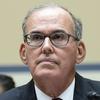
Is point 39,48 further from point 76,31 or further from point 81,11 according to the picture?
point 81,11

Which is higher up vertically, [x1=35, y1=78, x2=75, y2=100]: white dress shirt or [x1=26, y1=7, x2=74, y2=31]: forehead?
[x1=26, y1=7, x2=74, y2=31]: forehead

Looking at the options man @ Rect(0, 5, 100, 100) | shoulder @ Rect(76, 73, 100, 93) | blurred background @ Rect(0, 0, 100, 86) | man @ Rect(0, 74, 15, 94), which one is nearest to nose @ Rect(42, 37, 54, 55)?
man @ Rect(0, 5, 100, 100)

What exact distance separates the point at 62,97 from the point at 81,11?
199cm

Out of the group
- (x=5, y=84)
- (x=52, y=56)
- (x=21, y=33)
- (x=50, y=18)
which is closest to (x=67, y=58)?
(x=52, y=56)

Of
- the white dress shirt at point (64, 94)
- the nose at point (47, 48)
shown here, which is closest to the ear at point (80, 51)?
the white dress shirt at point (64, 94)

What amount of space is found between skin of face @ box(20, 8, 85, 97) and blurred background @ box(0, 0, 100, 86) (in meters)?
1.83

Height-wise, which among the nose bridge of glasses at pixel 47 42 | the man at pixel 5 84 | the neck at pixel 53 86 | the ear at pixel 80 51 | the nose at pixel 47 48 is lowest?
the man at pixel 5 84

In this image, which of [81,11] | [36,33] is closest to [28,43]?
[36,33]

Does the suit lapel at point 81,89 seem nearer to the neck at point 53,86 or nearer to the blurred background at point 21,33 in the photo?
the neck at point 53,86

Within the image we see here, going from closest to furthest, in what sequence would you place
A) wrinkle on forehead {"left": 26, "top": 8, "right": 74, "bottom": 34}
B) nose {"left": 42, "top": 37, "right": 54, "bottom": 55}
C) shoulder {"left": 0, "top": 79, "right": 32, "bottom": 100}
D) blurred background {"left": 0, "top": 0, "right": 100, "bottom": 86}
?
nose {"left": 42, "top": 37, "right": 54, "bottom": 55}
wrinkle on forehead {"left": 26, "top": 8, "right": 74, "bottom": 34}
shoulder {"left": 0, "top": 79, "right": 32, "bottom": 100}
blurred background {"left": 0, "top": 0, "right": 100, "bottom": 86}

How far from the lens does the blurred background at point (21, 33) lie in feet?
14.3

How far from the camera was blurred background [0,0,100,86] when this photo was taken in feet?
14.3

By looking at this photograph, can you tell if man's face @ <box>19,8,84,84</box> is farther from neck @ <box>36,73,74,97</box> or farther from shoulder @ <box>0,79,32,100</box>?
shoulder @ <box>0,79,32,100</box>

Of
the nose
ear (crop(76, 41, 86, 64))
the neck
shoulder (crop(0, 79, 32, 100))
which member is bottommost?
shoulder (crop(0, 79, 32, 100))
